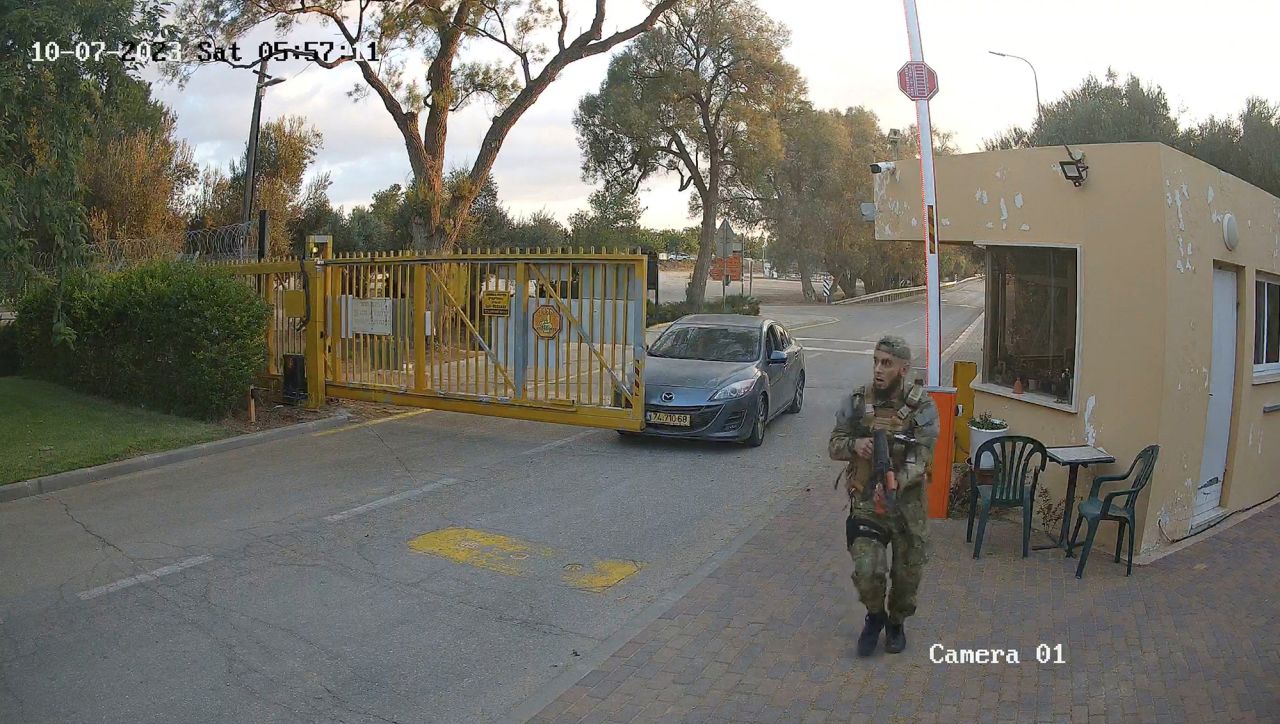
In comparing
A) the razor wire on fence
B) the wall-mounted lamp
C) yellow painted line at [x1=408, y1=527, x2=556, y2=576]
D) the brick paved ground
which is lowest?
the brick paved ground

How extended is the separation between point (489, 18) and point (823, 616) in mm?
19730

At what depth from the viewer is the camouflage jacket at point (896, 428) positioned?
16.9ft

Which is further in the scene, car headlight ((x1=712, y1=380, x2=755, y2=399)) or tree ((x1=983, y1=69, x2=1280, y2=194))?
tree ((x1=983, y1=69, x2=1280, y2=194))

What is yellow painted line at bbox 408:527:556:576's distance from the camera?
276 inches

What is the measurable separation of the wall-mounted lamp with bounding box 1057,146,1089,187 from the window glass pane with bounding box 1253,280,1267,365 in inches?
130

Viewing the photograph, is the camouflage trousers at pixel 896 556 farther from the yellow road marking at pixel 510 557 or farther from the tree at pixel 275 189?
the tree at pixel 275 189

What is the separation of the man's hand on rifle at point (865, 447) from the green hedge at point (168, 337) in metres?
9.06

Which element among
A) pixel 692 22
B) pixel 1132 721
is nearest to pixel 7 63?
pixel 1132 721

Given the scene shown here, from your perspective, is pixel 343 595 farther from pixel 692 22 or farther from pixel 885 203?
pixel 692 22

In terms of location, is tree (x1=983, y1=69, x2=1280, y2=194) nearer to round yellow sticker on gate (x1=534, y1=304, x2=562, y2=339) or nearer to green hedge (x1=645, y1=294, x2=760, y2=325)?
green hedge (x1=645, y1=294, x2=760, y2=325)

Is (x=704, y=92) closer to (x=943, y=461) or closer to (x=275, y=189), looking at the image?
(x=275, y=189)

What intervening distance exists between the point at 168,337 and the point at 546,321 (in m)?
4.77

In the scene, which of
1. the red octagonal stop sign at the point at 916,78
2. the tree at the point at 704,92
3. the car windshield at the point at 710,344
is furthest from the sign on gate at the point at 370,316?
the tree at the point at 704,92

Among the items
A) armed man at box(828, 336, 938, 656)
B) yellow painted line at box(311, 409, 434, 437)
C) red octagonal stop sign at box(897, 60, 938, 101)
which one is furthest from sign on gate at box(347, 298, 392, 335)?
armed man at box(828, 336, 938, 656)
